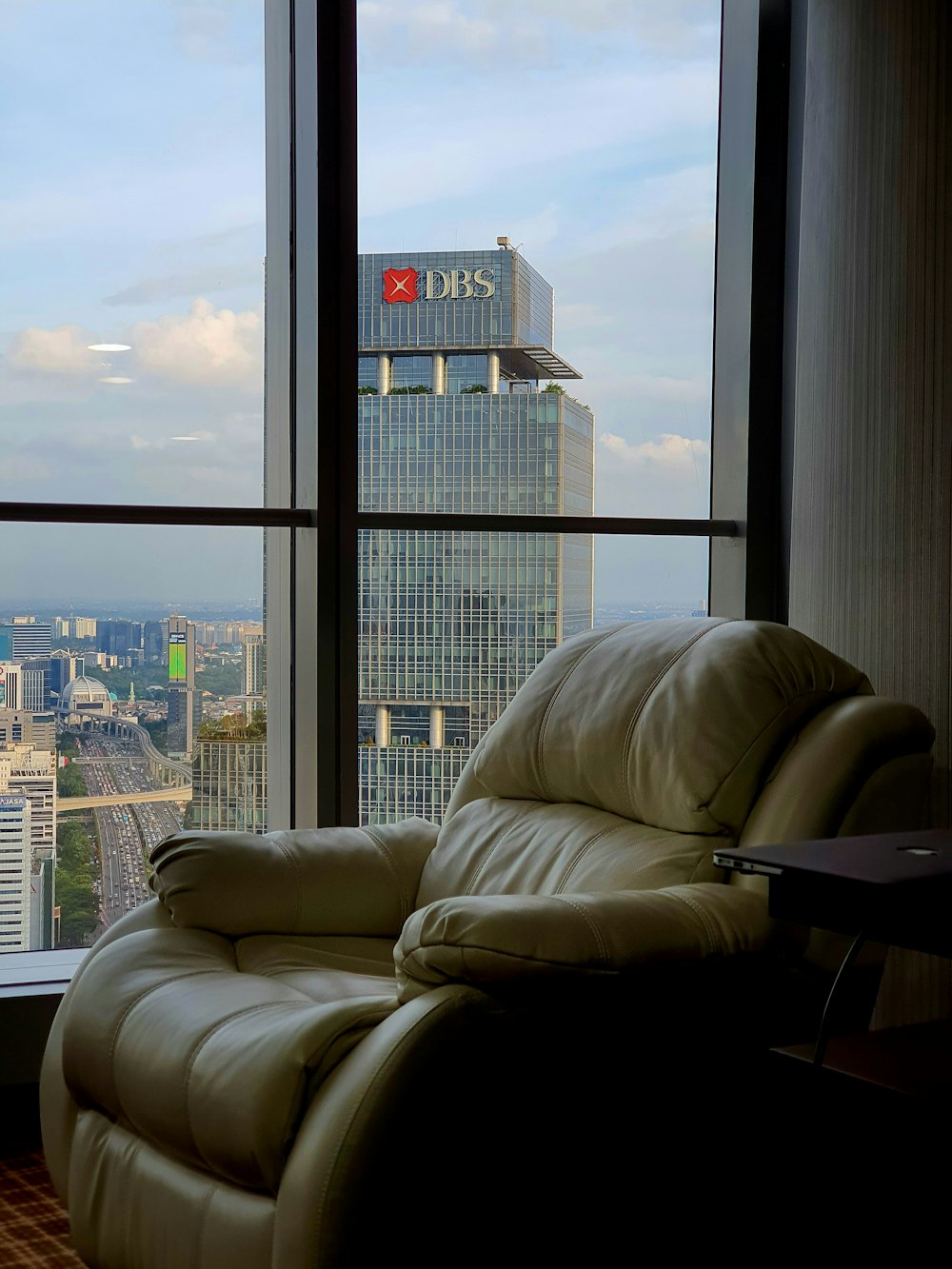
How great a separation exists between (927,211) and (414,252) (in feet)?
4.28

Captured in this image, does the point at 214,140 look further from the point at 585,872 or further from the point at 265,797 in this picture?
the point at 585,872

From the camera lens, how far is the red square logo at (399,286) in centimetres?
299

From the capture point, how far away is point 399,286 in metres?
3.00

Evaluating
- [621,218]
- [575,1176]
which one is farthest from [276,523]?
[575,1176]

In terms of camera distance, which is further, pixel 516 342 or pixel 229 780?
pixel 516 342

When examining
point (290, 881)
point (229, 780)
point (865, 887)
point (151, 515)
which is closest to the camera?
point (865, 887)

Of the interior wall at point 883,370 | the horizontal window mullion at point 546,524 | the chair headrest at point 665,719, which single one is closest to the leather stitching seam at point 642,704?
the chair headrest at point 665,719

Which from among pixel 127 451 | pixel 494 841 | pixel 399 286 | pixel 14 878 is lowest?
pixel 14 878

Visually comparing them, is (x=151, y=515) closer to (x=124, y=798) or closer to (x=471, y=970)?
(x=124, y=798)

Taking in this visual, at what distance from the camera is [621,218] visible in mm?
3150

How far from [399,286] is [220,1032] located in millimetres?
1948

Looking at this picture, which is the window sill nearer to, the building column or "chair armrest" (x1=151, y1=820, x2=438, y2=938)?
"chair armrest" (x1=151, y1=820, x2=438, y2=938)

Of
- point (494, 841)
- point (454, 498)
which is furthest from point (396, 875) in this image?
point (454, 498)

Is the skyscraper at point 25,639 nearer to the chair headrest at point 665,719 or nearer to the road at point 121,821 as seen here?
the road at point 121,821
